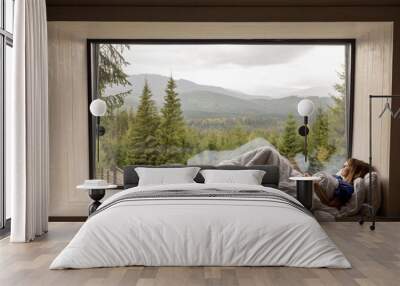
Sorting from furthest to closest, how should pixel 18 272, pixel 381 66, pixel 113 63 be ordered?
1. pixel 113 63
2. pixel 381 66
3. pixel 18 272

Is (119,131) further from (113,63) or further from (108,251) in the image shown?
(108,251)

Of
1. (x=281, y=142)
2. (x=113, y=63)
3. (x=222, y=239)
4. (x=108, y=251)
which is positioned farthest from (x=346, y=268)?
(x=113, y=63)

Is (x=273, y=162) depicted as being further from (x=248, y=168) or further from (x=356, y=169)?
(x=356, y=169)

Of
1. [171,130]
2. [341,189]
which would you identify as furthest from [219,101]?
[341,189]

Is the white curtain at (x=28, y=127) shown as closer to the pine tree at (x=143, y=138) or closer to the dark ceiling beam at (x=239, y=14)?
the dark ceiling beam at (x=239, y=14)

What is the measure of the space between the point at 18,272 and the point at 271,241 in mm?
2004

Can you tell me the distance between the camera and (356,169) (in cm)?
756

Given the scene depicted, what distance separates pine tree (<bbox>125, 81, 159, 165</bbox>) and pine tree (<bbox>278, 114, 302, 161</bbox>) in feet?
5.88

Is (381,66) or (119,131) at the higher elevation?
(381,66)

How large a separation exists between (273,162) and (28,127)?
134 inches

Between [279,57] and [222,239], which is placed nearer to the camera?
[222,239]

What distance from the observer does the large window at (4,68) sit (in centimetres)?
613

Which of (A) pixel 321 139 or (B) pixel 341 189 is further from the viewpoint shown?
(A) pixel 321 139

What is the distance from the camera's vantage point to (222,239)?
4.55 meters
